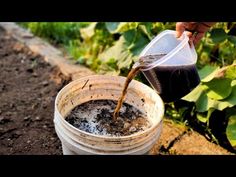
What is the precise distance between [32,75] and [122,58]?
775 mm

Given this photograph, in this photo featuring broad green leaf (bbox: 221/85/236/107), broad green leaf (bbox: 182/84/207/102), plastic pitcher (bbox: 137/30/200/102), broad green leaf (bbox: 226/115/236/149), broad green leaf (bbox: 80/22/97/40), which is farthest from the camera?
broad green leaf (bbox: 80/22/97/40)

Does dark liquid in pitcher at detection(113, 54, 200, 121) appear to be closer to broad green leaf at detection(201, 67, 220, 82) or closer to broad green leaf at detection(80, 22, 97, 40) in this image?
broad green leaf at detection(201, 67, 220, 82)

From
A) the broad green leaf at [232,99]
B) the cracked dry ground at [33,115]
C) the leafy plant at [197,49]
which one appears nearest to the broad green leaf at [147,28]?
the leafy plant at [197,49]

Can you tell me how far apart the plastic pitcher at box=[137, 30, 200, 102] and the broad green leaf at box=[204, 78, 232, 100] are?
0.42 meters

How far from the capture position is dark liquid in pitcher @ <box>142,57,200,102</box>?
7.28 ft

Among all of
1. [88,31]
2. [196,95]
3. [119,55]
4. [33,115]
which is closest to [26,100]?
[33,115]

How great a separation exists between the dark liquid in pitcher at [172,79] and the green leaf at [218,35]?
2.42ft

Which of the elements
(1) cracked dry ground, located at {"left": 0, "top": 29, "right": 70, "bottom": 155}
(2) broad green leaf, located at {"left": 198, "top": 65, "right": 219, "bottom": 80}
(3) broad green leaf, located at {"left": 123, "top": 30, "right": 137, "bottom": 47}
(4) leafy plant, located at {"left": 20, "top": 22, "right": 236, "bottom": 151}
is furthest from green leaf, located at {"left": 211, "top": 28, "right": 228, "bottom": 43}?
(1) cracked dry ground, located at {"left": 0, "top": 29, "right": 70, "bottom": 155}

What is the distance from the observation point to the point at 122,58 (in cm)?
332

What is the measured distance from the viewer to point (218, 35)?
3.01 m

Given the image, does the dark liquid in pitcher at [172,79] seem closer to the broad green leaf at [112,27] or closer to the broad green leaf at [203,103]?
the broad green leaf at [203,103]

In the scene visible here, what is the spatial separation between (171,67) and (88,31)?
1857 mm
